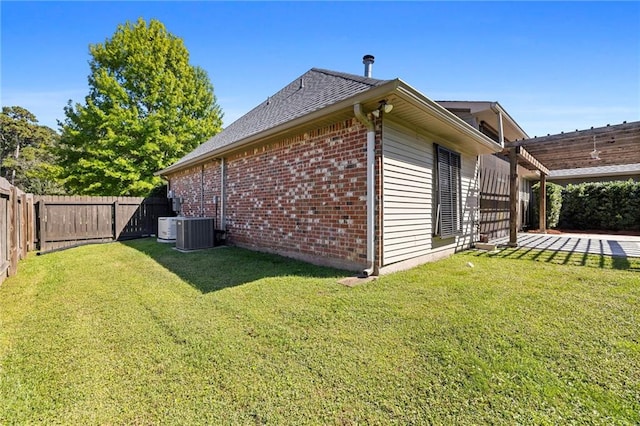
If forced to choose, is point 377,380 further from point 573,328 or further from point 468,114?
point 468,114

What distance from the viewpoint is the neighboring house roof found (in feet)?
13.9

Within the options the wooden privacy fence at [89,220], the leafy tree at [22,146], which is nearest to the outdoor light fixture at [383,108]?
the wooden privacy fence at [89,220]

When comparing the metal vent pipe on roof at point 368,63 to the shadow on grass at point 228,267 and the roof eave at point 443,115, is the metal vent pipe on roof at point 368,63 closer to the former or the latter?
the roof eave at point 443,115

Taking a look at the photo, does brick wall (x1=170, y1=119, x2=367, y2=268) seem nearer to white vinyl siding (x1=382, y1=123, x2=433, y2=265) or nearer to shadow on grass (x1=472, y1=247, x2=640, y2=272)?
white vinyl siding (x1=382, y1=123, x2=433, y2=265)

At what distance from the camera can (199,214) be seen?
390 inches

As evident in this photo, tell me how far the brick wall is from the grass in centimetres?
89

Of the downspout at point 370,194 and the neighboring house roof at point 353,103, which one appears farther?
the downspout at point 370,194

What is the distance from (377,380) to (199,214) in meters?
9.17

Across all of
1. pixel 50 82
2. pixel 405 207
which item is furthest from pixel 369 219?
pixel 50 82

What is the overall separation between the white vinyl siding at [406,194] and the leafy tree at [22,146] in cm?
3166

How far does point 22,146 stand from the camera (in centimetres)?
2773

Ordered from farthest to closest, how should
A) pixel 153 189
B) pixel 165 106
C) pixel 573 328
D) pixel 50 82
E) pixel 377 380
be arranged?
pixel 165 106
pixel 153 189
pixel 50 82
pixel 573 328
pixel 377 380

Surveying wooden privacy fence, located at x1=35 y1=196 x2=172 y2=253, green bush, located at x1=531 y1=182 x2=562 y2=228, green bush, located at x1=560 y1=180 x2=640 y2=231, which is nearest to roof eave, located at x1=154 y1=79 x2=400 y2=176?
wooden privacy fence, located at x1=35 y1=196 x2=172 y2=253

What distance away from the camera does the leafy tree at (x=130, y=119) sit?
1406cm
